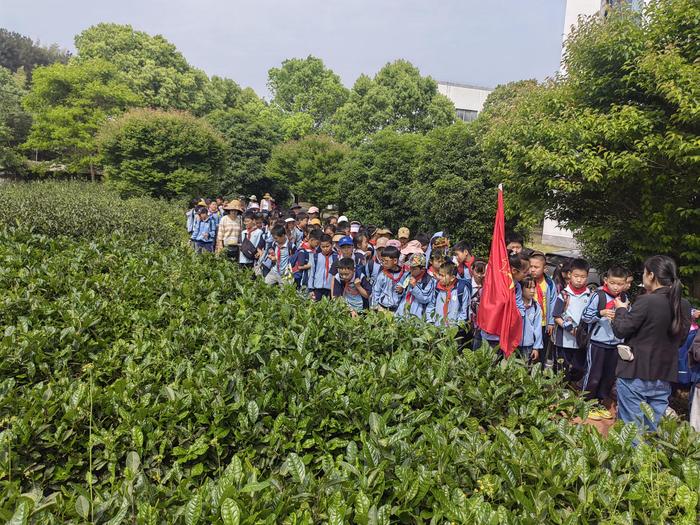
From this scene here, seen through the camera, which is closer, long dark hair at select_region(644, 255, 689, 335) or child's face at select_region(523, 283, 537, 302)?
long dark hair at select_region(644, 255, 689, 335)

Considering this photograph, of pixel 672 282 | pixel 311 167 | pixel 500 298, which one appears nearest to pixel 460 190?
pixel 500 298

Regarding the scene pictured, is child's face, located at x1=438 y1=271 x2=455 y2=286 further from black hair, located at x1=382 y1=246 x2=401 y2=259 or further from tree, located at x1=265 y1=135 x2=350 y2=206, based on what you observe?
tree, located at x1=265 y1=135 x2=350 y2=206

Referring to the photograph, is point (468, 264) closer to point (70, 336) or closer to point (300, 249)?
point (300, 249)

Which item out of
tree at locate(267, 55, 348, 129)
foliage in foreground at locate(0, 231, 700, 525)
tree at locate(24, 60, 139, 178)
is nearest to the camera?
foliage in foreground at locate(0, 231, 700, 525)

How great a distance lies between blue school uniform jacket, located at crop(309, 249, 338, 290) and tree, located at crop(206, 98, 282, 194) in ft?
54.0

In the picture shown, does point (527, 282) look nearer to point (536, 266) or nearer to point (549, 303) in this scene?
point (536, 266)

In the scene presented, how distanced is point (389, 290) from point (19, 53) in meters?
53.8

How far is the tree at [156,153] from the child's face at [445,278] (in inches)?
530

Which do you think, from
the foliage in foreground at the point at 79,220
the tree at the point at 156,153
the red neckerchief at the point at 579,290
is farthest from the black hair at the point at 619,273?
the tree at the point at 156,153

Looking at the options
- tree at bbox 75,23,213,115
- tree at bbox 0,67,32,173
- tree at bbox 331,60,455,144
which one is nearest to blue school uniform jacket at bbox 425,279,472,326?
tree at bbox 0,67,32,173

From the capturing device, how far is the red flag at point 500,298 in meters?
4.42

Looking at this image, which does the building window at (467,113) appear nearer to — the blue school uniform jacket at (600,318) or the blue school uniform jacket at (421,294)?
the blue school uniform jacket at (421,294)

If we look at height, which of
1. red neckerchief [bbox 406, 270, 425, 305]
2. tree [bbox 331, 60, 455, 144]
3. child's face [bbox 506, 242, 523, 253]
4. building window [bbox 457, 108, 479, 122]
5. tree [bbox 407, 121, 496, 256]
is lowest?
red neckerchief [bbox 406, 270, 425, 305]

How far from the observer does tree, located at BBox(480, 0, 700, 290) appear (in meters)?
4.93
